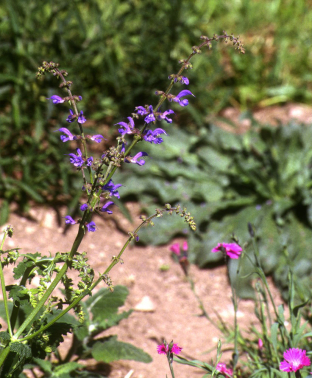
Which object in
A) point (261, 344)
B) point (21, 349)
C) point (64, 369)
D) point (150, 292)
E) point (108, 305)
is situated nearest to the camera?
point (21, 349)

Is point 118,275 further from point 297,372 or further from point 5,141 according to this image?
point 297,372

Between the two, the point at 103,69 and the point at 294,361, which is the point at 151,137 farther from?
the point at 103,69

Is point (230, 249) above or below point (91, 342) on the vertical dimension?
above

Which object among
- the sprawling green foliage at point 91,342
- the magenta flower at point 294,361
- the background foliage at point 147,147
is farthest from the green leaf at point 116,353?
the background foliage at point 147,147

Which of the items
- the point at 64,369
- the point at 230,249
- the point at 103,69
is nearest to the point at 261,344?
the point at 230,249

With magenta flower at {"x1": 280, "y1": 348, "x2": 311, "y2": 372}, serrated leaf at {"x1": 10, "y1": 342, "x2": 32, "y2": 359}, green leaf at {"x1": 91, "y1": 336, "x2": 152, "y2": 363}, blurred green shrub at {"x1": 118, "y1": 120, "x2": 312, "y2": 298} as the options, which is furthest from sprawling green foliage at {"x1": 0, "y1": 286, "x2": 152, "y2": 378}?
blurred green shrub at {"x1": 118, "y1": 120, "x2": 312, "y2": 298}

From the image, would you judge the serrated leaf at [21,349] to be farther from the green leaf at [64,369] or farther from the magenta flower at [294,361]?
the magenta flower at [294,361]
